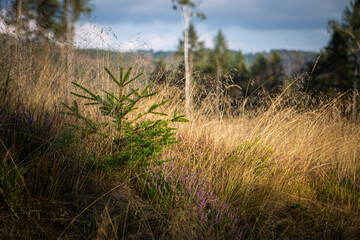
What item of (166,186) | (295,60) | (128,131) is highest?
(295,60)

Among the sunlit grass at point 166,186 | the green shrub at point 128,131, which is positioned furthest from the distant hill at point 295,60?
the green shrub at point 128,131

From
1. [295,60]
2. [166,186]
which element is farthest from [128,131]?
[295,60]

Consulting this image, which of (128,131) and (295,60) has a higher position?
(295,60)

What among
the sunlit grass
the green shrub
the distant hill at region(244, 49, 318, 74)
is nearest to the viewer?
the sunlit grass

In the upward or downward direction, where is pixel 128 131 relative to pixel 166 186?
upward

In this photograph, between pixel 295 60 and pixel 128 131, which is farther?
pixel 295 60

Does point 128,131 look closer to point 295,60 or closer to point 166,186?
point 166,186

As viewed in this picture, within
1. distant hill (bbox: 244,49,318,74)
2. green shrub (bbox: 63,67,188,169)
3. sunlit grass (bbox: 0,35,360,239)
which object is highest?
distant hill (bbox: 244,49,318,74)

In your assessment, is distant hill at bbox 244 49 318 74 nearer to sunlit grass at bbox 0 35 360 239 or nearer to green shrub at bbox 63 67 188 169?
sunlit grass at bbox 0 35 360 239

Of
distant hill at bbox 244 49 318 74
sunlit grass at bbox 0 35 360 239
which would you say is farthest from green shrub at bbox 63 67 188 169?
distant hill at bbox 244 49 318 74

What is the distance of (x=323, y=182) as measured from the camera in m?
2.57

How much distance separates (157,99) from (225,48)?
122 feet

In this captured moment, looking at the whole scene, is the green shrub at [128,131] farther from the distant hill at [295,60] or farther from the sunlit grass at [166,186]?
the distant hill at [295,60]

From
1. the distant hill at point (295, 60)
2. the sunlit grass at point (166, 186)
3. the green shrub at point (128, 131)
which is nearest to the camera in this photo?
the sunlit grass at point (166, 186)
